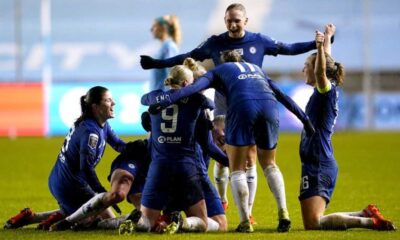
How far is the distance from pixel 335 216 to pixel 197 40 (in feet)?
101

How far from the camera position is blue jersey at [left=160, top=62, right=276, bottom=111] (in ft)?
28.7

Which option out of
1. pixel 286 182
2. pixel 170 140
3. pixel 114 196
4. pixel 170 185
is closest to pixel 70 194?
pixel 114 196

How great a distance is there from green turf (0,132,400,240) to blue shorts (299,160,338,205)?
379 millimetres

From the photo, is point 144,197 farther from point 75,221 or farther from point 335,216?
point 335,216

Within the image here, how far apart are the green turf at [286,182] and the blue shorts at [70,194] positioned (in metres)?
0.41

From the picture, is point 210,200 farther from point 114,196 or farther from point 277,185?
point 114,196

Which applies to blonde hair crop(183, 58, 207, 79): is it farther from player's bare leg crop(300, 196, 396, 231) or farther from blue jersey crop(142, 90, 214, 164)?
player's bare leg crop(300, 196, 396, 231)

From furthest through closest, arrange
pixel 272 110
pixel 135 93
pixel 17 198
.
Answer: pixel 135 93 → pixel 17 198 → pixel 272 110

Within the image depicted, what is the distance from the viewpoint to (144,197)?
9.05 meters

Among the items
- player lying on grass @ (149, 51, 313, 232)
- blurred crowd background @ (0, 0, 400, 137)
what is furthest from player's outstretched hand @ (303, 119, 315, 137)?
blurred crowd background @ (0, 0, 400, 137)

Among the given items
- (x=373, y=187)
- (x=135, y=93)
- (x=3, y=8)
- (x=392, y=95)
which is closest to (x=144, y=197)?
(x=373, y=187)

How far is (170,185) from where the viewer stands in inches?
354

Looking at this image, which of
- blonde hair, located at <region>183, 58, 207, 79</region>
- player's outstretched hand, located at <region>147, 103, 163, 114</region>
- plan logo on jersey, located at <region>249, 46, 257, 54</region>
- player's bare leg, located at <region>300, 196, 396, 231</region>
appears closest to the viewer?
player's outstretched hand, located at <region>147, 103, 163, 114</region>

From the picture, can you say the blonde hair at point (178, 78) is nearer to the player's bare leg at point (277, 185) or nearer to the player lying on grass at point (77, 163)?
the player lying on grass at point (77, 163)
